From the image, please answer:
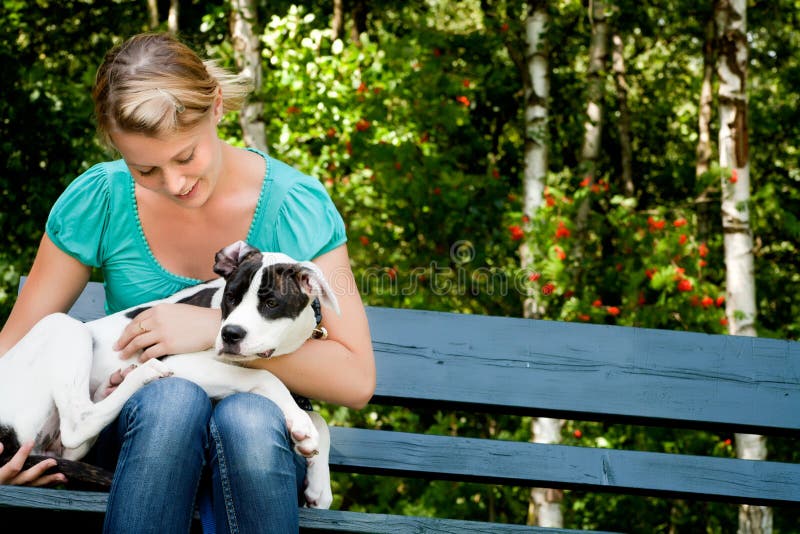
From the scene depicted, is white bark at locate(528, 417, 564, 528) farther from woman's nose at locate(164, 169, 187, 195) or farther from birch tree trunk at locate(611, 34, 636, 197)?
birch tree trunk at locate(611, 34, 636, 197)

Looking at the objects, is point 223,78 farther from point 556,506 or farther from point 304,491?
point 556,506

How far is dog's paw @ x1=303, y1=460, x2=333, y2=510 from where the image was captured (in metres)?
2.61

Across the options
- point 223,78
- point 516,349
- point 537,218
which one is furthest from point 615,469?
point 537,218

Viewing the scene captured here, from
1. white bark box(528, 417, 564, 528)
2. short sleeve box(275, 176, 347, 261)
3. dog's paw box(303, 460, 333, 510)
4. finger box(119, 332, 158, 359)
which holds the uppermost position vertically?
short sleeve box(275, 176, 347, 261)

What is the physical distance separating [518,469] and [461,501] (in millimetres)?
4802

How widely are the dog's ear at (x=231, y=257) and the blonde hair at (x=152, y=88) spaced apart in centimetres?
37

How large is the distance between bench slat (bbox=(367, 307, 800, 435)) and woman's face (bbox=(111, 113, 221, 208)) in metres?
0.93

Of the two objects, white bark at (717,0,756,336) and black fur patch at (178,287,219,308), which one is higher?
white bark at (717,0,756,336)

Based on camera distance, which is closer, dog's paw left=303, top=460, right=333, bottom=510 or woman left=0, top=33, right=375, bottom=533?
woman left=0, top=33, right=375, bottom=533

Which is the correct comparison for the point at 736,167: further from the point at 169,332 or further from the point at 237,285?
the point at 169,332

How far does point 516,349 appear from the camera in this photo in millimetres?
3363

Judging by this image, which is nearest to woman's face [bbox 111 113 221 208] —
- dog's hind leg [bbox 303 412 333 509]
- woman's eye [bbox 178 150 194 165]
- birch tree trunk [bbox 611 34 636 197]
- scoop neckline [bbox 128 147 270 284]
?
woman's eye [bbox 178 150 194 165]

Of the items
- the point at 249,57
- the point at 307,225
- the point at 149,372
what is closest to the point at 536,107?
the point at 249,57

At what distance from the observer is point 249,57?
22.4 feet
